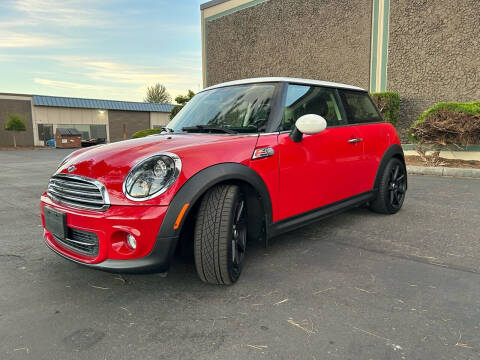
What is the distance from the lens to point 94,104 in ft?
118

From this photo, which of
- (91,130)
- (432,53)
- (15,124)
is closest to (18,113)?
(15,124)

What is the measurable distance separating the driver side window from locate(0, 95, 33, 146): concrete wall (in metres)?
Result: 35.4

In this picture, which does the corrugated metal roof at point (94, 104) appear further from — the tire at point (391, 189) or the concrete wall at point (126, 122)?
the tire at point (391, 189)

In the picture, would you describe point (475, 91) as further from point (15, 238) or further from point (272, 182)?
point (15, 238)

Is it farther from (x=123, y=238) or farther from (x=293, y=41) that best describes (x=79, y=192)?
(x=293, y=41)

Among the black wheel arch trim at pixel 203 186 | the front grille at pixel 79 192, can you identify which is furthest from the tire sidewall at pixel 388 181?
the front grille at pixel 79 192

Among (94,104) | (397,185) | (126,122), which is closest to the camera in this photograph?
(397,185)

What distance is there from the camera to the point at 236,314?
2008 mm

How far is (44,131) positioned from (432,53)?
33.5 meters

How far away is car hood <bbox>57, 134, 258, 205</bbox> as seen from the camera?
2088 millimetres

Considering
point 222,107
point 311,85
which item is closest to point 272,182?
point 222,107

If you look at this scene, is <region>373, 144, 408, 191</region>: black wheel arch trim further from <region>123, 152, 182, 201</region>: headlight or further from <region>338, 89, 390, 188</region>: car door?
<region>123, 152, 182, 201</region>: headlight

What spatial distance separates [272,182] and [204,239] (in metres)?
0.71

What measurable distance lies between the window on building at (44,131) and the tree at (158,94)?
117ft
